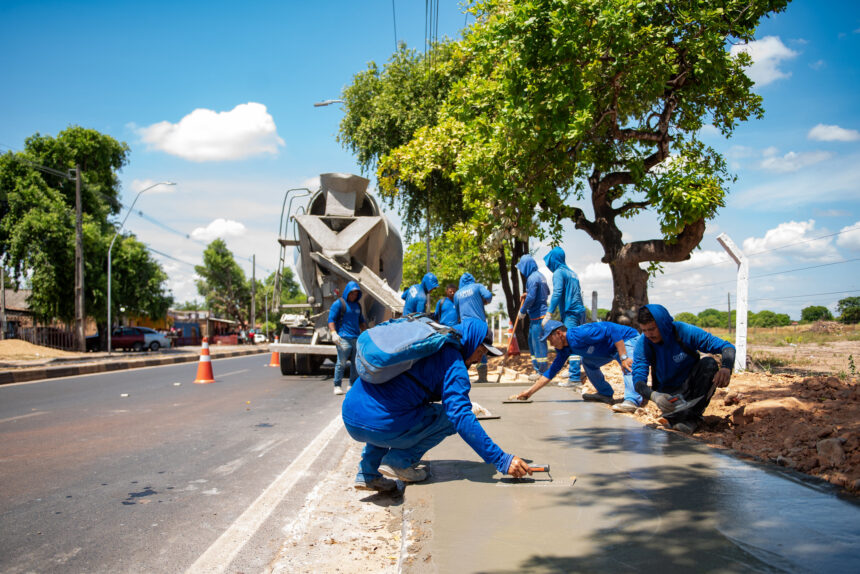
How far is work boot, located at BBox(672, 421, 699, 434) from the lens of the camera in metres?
5.46

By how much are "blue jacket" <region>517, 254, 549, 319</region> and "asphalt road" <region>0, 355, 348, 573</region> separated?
3250 mm

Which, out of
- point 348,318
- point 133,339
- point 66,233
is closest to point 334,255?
point 348,318

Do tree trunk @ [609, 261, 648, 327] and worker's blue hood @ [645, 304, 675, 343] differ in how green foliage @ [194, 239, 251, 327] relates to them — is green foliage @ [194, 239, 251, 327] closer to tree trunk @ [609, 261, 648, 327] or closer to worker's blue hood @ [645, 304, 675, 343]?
tree trunk @ [609, 261, 648, 327]

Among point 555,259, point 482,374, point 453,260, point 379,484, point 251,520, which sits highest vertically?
point 453,260

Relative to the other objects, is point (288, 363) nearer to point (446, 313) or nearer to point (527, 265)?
point (446, 313)

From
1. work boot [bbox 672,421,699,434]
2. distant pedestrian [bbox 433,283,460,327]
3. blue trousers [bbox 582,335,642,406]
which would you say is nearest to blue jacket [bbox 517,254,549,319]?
distant pedestrian [bbox 433,283,460,327]

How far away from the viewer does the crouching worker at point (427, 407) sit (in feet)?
11.7

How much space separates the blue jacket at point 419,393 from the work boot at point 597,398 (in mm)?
4373

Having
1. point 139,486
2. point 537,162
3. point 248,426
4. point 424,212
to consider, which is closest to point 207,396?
point 248,426

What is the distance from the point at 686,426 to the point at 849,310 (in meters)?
22.7

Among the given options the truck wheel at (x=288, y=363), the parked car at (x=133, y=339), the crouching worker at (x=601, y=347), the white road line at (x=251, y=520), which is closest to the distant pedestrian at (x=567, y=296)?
the crouching worker at (x=601, y=347)

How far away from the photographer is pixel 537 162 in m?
10.9

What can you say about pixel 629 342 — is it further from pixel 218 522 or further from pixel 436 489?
pixel 218 522

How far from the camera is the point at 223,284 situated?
7200 centimetres
